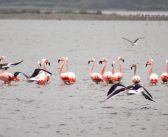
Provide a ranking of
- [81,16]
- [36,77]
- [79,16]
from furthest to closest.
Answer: [81,16]
[79,16]
[36,77]

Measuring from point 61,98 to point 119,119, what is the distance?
433 cm

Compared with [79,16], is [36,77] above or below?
below

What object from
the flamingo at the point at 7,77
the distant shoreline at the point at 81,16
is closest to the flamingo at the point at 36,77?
the flamingo at the point at 7,77

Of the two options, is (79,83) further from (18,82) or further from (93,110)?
(93,110)

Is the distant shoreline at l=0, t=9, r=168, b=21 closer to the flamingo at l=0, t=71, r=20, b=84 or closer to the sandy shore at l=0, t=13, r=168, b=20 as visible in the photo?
the sandy shore at l=0, t=13, r=168, b=20

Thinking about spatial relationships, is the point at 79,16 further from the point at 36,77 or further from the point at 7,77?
the point at 36,77

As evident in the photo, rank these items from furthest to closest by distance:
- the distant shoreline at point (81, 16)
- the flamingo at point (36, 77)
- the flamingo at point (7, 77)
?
the distant shoreline at point (81, 16), the flamingo at point (7, 77), the flamingo at point (36, 77)

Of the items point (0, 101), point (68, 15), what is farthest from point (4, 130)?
point (68, 15)

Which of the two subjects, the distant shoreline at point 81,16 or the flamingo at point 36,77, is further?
the distant shoreline at point 81,16

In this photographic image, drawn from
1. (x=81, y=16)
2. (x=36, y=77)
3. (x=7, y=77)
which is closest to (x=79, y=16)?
(x=81, y=16)

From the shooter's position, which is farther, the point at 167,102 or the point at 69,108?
the point at 167,102

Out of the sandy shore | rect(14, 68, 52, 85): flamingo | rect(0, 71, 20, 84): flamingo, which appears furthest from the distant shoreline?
rect(14, 68, 52, 85): flamingo

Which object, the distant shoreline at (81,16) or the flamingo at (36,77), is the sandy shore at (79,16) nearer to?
the distant shoreline at (81,16)

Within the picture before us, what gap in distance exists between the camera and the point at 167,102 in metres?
24.2
